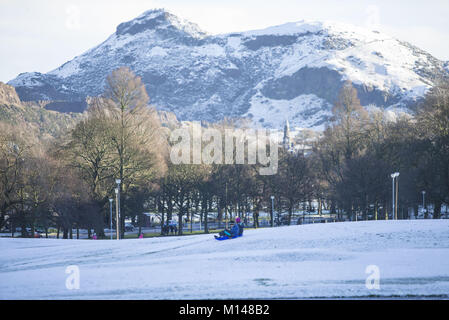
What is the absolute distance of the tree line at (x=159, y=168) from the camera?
39.8 metres

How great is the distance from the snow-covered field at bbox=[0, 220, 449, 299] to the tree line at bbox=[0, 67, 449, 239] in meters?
17.2

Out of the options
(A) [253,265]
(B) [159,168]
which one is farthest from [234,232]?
(B) [159,168]

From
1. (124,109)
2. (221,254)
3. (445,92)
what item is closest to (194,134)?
(124,109)

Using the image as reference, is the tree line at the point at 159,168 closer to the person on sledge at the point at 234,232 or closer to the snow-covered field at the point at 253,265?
the snow-covered field at the point at 253,265

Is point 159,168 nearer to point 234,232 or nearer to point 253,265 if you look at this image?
point 234,232

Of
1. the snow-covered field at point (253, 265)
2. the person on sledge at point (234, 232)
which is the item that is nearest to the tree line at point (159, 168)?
the snow-covered field at point (253, 265)

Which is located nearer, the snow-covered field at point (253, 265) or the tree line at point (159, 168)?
the snow-covered field at point (253, 265)

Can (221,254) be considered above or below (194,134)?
below

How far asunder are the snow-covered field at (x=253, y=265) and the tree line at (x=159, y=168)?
17.2m

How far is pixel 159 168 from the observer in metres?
41.6

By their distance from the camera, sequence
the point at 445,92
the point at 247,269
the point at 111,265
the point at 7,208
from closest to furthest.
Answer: the point at 247,269
the point at 111,265
the point at 7,208
the point at 445,92

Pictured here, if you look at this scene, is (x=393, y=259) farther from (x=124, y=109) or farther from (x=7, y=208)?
(x=7, y=208)

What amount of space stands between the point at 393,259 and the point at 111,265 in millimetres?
10263
